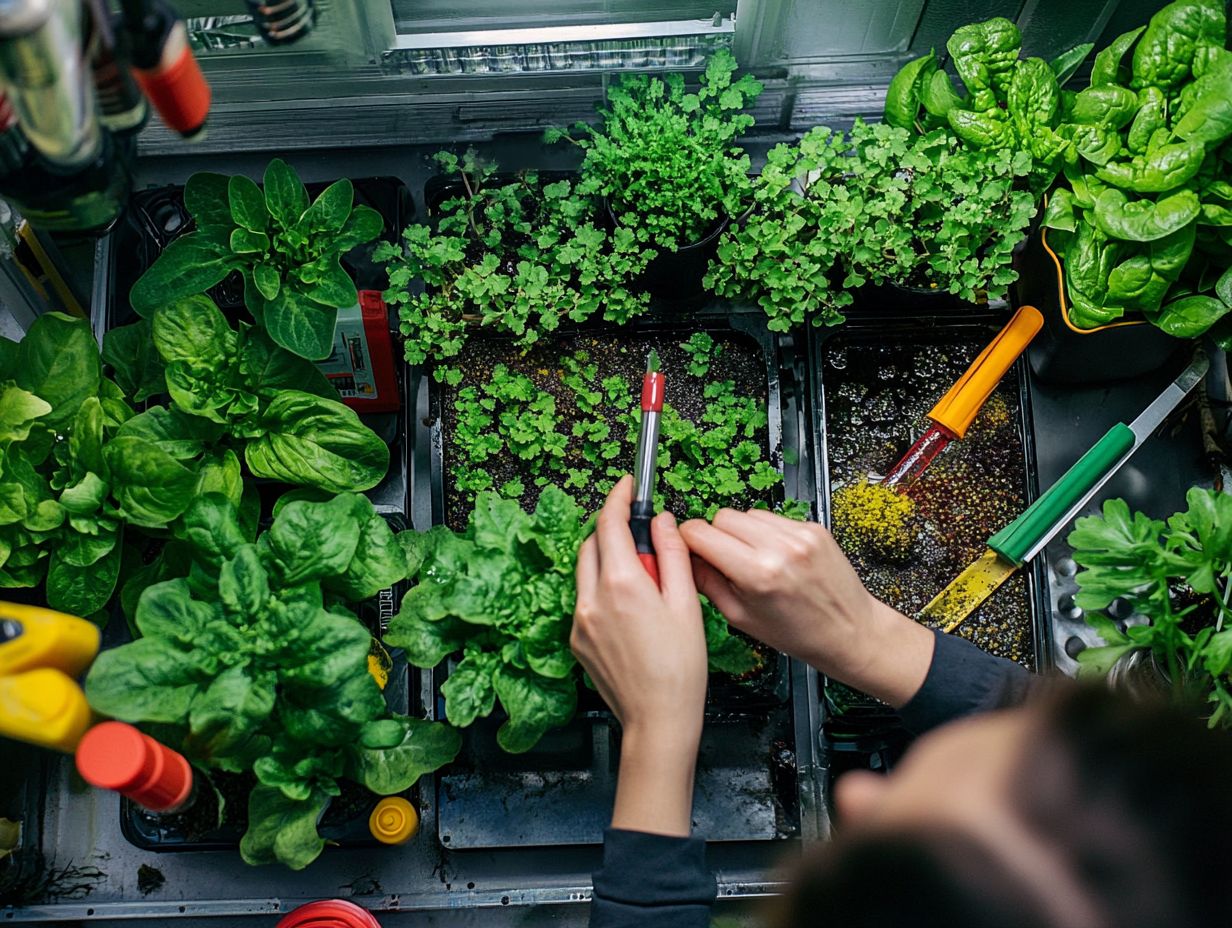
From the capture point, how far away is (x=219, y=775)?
3.68 ft

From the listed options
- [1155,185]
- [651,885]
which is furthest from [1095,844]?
[1155,185]

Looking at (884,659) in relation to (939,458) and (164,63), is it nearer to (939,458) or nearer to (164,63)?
(939,458)

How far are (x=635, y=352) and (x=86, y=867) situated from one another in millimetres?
957

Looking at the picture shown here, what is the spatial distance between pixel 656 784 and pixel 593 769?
370 mm

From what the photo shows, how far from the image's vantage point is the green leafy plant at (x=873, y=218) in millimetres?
1142

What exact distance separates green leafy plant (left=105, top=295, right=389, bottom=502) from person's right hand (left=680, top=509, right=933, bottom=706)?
39 centimetres

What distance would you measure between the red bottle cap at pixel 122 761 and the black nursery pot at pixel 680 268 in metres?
0.77

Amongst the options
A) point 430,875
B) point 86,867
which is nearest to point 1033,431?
point 430,875

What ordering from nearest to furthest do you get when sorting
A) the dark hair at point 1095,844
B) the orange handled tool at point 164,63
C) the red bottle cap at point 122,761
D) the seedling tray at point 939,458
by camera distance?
the dark hair at point 1095,844
the orange handled tool at point 164,63
the red bottle cap at point 122,761
the seedling tray at point 939,458

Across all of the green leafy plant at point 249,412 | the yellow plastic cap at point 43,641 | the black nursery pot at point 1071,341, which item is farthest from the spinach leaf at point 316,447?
the black nursery pot at point 1071,341

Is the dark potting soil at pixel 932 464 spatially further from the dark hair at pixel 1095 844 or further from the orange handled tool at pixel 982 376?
the dark hair at pixel 1095 844

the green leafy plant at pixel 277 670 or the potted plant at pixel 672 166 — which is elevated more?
the potted plant at pixel 672 166

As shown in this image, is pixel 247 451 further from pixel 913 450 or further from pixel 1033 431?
pixel 1033 431

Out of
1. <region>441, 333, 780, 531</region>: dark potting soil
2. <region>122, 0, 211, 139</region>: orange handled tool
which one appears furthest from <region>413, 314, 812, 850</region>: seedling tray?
<region>122, 0, 211, 139</region>: orange handled tool
